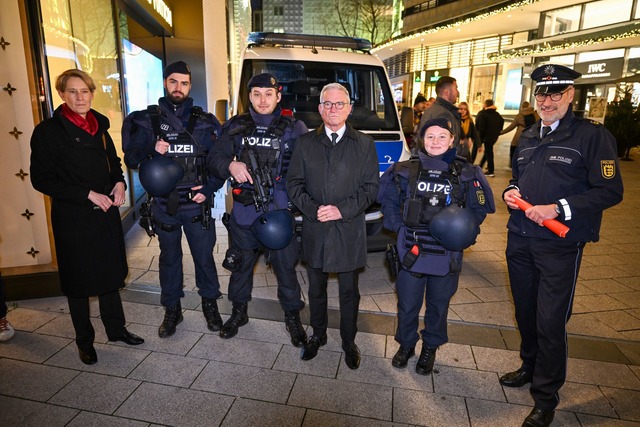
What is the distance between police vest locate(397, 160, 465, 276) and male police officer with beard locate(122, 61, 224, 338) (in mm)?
1670

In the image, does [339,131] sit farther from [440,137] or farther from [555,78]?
[555,78]

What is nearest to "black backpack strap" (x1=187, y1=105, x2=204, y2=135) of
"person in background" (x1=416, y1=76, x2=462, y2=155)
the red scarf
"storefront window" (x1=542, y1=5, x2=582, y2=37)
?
the red scarf

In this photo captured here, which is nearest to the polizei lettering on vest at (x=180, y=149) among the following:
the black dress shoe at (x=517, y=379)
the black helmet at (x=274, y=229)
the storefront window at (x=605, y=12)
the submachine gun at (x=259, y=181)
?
the submachine gun at (x=259, y=181)

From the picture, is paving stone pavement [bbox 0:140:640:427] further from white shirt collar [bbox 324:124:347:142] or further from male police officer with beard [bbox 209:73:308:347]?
white shirt collar [bbox 324:124:347:142]

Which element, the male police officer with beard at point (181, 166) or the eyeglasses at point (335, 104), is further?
the male police officer with beard at point (181, 166)

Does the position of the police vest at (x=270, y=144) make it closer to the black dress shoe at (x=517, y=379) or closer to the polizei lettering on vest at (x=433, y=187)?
the polizei lettering on vest at (x=433, y=187)

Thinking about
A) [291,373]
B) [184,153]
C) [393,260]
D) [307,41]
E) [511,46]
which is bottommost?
[291,373]

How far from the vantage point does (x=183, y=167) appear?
11.3ft

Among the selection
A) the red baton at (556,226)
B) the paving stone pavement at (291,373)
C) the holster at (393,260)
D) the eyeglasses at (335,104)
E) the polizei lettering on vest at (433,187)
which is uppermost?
the eyeglasses at (335,104)

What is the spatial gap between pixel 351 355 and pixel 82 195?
7.49 ft

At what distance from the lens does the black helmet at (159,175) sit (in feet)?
10.4

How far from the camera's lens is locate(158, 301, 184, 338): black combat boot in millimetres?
3627

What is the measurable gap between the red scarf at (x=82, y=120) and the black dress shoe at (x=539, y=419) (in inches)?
140

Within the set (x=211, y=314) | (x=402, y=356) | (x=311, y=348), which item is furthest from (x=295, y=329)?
(x=402, y=356)
